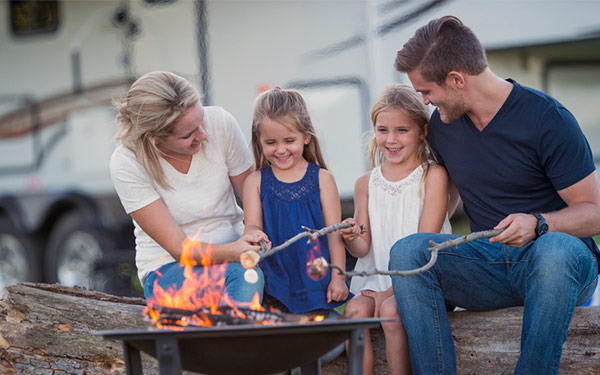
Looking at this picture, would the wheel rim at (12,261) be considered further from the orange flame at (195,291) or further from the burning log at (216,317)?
the burning log at (216,317)

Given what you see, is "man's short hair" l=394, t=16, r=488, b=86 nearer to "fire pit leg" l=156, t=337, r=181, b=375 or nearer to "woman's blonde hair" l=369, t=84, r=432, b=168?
"woman's blonde hair" l=369, t=84, r=432, b=168

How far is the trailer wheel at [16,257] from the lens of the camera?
7.14 metres

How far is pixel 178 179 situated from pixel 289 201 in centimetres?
51

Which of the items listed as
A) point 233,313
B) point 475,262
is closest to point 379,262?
point 475,262

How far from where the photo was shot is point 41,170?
6941 mm

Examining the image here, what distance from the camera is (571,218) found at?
2.62 metres

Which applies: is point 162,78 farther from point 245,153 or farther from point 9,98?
point 9,98

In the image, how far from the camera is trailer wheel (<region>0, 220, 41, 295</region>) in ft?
23.4

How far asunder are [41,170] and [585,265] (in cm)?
567

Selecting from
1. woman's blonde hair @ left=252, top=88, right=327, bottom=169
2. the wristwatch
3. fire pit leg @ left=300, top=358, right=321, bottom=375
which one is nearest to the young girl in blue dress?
woman's blonde hair @ left=252, top=88, right=327, bottom=169

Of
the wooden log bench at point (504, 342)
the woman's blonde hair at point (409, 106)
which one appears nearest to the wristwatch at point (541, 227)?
the wooden log bench at point (504, 342)

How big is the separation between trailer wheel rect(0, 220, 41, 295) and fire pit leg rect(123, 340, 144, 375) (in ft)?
16.7

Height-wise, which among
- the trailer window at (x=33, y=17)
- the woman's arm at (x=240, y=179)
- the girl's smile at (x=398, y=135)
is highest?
the trailer window at (x=33, y=17)

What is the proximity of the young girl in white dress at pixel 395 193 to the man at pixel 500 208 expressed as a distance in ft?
0.30
